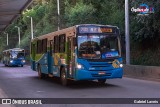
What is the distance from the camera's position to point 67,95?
14.9 m

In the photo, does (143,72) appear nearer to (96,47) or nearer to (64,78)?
(64,78)

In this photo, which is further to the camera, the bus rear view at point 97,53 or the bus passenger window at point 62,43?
the bus passenger window at point 62,43

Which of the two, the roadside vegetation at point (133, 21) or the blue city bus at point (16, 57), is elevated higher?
the roadside vegetation at point (133, 21)

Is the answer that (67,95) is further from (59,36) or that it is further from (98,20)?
(98,20)

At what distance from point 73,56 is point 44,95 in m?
3.00

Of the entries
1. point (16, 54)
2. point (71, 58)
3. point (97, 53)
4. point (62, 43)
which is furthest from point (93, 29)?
point (16, 54)

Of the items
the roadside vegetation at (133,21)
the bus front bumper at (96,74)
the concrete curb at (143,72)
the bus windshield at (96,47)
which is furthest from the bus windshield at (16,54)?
the bus front bumper at (96,74)

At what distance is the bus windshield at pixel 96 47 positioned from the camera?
55.8ft

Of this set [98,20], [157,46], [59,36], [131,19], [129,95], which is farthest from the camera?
[98,20]

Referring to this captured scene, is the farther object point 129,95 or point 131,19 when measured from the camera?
point 131,19

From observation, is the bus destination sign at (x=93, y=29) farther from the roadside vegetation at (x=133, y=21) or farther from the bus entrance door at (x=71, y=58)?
the roadside vegetation at (x=133, y=21)

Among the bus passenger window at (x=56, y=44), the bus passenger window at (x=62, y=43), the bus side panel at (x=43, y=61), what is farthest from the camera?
the bus side panel at (x=43, y=61)

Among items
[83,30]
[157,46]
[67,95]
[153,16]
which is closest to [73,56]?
[83,30]

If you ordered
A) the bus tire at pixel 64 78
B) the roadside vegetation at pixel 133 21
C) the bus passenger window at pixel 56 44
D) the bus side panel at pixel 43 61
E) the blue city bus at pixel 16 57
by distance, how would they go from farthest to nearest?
the blue city bus at pixel 16 57 → the roadside vegetation at pixel 133 21 → the bus side panel at pixel 43 61 → the bus passenger window at pixel 56 44 → the bus tire at pixel 64 78
